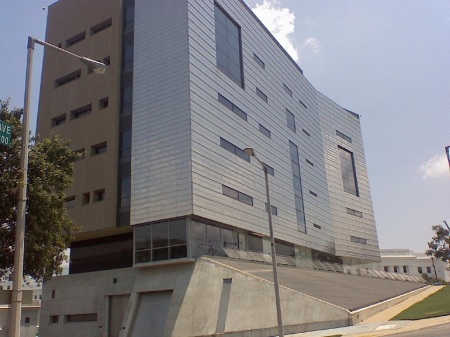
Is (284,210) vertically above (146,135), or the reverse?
(146,135)

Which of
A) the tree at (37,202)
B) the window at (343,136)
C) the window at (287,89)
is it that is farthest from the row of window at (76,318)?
the window at (343,136)

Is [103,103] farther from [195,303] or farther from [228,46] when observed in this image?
[195,303]

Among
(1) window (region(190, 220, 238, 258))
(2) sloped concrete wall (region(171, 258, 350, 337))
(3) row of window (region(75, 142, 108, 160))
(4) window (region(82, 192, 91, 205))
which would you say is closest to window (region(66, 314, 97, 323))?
(4) window (region(82, 192, 91, 205))

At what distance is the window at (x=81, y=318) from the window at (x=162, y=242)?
6.93 metres

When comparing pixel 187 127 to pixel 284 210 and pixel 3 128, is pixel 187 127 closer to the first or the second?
pixel 284 210

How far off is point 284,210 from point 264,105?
465 inches

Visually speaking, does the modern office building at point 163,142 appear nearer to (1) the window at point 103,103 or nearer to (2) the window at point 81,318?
(2) the window at point 81,318

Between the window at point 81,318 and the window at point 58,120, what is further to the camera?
the window at point 58,120

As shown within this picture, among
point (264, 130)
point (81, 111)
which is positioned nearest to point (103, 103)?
point (81, 111)

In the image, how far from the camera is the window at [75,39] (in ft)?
150

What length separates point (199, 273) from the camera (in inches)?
1257

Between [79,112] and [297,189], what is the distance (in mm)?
26590

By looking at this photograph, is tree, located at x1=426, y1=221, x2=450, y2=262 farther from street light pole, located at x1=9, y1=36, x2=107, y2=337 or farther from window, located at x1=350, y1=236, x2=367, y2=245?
street light pole, located at x1=9, y1=36, x2=107, y2=337

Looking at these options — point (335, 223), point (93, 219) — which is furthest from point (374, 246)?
point (93, 219)
